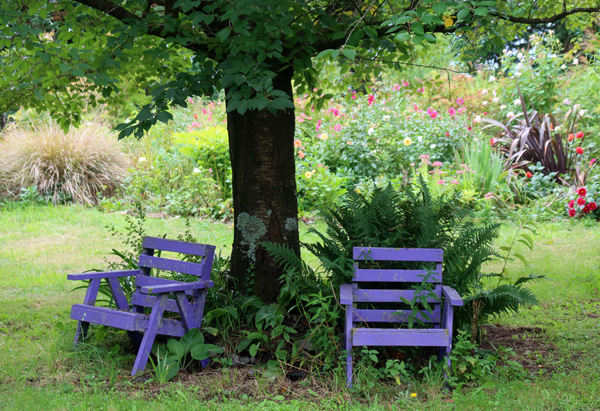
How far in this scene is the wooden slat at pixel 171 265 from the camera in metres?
4.02

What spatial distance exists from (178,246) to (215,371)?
917mm

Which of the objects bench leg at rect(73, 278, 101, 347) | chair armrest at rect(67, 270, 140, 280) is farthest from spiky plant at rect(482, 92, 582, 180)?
bench leg at rect(73, 278, 101, 347)

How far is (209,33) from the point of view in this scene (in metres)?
4.04

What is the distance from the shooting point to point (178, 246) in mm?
4156

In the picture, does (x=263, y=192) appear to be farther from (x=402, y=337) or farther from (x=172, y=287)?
(x=402, y=337)

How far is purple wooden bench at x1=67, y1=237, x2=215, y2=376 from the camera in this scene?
11.7ft

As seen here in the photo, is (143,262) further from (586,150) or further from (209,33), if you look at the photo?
(586,150)

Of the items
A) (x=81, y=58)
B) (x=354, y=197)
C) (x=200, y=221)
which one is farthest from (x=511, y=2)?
(x=200, y=221)

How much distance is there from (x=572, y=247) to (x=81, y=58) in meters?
5.87

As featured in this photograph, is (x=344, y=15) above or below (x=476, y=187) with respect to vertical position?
above

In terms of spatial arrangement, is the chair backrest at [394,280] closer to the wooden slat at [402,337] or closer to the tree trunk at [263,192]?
the wooden slat at [402,337]

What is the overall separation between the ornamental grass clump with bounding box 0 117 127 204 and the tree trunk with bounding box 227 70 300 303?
6.14 meters

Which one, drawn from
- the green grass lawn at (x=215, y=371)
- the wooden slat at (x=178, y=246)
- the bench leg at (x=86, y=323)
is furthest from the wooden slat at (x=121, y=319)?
the wooden slat at (x=178, y=246)

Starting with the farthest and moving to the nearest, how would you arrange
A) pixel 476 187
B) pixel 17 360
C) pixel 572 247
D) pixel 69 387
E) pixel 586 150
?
1. pixel 586 150
2. pixel 476 187
3. pixel 572 247
4. pixel 17 360
5. pixel 69 387
